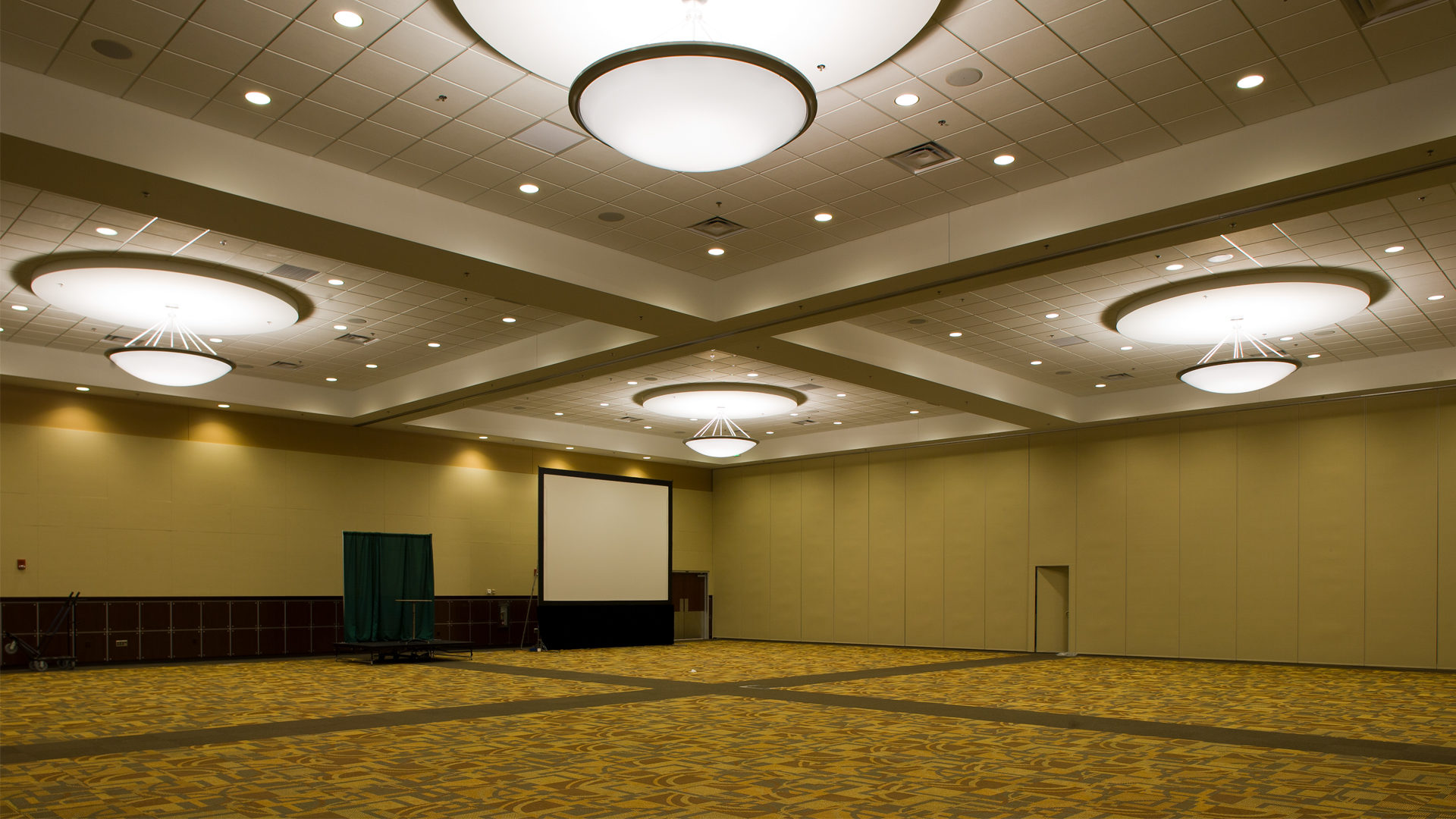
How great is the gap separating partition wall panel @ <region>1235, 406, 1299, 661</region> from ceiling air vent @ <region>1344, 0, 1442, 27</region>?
1231 centimetres

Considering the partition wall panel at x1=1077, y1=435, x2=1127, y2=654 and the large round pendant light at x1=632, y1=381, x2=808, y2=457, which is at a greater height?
the large round pendant light at x1=632, y1=381, x2=808, y2=457

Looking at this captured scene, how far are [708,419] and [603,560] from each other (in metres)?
4.09

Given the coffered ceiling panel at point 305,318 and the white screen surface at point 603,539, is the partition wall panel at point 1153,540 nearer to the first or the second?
the white screen surface at point 603,539

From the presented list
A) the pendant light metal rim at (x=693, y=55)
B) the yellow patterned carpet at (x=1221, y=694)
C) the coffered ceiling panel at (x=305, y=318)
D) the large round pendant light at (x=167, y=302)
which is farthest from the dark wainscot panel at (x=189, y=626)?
the pendant light metal rim at (x=693, y=55)

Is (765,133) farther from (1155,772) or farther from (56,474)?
(56,474)

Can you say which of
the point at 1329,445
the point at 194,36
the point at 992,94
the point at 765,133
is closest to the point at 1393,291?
the point at 1329,445

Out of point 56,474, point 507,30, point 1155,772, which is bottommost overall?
point 1155,772

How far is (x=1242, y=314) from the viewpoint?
1196 centimetres

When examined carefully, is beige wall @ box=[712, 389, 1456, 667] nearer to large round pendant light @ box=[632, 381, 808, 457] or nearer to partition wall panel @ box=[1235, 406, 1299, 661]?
partition wall panel @ box=[1235, 406, 1299, 661]

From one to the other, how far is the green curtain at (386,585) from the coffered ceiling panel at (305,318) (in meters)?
3.21

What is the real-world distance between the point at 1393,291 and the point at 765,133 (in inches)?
389

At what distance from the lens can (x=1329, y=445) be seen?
54.2 ft

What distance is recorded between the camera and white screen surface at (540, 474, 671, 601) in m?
20.6

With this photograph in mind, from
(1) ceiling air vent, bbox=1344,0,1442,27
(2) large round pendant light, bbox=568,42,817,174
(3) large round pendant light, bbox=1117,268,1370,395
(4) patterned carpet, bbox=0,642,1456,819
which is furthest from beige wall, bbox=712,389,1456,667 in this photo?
(2) large round pendant light, bbox=568,42,817,174
